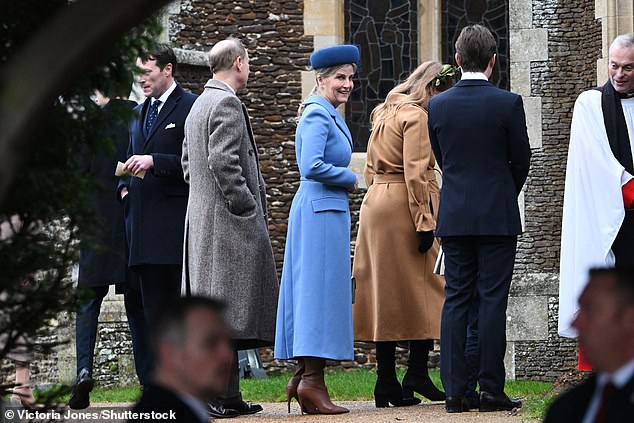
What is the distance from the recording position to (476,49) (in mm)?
7355

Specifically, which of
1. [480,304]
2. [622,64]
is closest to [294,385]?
[480,304]

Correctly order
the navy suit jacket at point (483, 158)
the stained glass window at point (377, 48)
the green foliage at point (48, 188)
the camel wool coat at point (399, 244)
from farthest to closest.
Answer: the stained glass window at point (377, 48)
the camel wool coat at point (399, 244)
the navy suit jacket at point (483, 158)
the green foliage at point (48, 188)

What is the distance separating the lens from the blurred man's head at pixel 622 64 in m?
6.70

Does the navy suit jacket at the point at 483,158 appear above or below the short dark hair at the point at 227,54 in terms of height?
below

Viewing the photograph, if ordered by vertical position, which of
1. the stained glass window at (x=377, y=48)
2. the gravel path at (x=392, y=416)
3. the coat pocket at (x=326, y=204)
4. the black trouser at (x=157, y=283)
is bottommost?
the gravel path at (x=392, y=416)

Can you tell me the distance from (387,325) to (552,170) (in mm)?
5847

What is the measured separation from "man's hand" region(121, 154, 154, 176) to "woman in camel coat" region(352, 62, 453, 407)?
1.54m

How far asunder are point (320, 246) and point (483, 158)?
1076 mm

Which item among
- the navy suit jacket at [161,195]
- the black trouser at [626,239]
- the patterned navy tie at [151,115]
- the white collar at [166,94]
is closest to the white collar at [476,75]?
the black trouser at [626,239]

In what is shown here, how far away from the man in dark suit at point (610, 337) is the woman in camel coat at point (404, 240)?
16.7ft

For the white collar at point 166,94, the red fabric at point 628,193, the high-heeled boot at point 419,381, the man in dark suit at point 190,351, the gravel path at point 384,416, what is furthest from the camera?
the high-heeled boot at point 419,381

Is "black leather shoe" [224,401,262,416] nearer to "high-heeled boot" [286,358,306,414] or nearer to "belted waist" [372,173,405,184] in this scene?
"high-heeled boot" [286,358,306,414]

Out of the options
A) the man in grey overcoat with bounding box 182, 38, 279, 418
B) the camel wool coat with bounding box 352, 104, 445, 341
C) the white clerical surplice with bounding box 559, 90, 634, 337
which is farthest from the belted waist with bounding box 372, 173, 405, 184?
the white clerical surplice with bounding box 559, 90, 634, 337

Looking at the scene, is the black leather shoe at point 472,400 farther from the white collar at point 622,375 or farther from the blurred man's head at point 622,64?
the white collar at point 622,375
